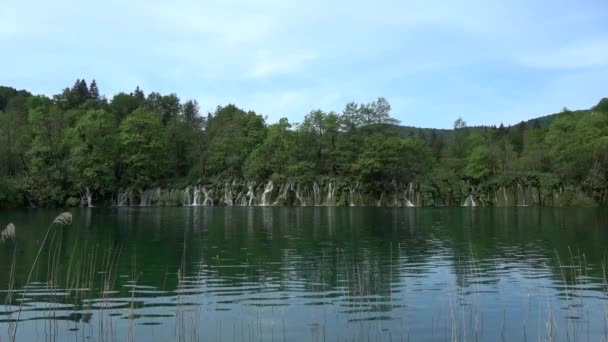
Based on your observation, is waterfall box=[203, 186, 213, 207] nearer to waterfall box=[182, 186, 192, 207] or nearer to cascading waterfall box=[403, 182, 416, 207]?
waterfall box=[182, 186, 192, 207]

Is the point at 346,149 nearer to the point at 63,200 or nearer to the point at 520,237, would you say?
the point at 63,200

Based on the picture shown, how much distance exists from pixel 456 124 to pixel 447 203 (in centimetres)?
4748

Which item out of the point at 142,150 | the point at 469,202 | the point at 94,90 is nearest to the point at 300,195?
the point at 469,202

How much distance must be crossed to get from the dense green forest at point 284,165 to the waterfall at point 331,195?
0.20 meters

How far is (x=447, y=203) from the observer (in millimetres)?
92375

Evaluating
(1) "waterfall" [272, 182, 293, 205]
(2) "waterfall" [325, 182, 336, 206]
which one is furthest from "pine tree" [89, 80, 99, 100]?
(2) "waterfall" [325, 182, 336, 206]

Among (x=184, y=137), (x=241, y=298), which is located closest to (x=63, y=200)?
(x=184, y=137)

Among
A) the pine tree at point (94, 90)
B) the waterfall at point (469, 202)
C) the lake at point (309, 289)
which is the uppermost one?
the pine tree at point (94, 90)

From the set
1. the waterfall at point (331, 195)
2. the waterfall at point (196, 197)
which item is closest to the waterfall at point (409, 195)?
Answer: the waterfall at point (331, 195)

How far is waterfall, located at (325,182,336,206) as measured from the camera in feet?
306

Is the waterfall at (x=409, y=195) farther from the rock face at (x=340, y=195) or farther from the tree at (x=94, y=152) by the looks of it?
the tree at (x=94, y=152)

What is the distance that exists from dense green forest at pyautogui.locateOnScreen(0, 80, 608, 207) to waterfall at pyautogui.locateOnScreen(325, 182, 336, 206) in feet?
0.65

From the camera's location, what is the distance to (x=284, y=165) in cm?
9881

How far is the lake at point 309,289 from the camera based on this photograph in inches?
537
